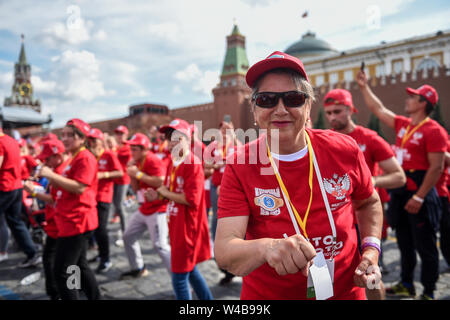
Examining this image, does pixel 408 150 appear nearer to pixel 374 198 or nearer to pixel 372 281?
pixel 374 198

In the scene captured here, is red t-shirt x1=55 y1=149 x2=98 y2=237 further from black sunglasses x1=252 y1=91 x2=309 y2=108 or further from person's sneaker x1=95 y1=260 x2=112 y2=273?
black sunglasses x1=252 y1=91 x2=309 y2=108

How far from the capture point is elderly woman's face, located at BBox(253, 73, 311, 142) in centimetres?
157

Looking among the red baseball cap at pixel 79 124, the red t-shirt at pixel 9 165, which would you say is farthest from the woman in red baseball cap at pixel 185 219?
the red t-shirt at pixel 9 165

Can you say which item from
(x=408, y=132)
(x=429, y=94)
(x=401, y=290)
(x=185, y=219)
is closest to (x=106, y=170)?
(x=185, y=219)

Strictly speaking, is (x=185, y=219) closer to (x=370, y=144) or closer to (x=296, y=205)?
(x=296, y=205)

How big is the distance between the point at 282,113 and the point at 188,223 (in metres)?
1.92

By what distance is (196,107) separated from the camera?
45.4 m

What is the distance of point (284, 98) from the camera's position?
157 centimetres

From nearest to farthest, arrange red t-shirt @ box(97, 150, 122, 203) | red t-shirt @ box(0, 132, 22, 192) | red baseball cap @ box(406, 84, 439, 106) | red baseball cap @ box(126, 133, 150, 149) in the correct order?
red baseball cap @ box(406, 84, 439, 106) → red baseball cap @ box(126, 133, 150, 149) → red t-shirt @ box(0, 132, 22, 192) → red t-shirt @ box(97, 150, 122, 203)

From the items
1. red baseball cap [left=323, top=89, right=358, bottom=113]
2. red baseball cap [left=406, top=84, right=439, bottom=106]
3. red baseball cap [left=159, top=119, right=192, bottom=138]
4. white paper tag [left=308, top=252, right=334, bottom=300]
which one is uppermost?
red baseball cap [left=406, top=84, right=439, bottom=106]

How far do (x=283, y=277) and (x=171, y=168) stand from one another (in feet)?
6.89

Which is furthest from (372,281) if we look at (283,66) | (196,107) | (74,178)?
(196,107)

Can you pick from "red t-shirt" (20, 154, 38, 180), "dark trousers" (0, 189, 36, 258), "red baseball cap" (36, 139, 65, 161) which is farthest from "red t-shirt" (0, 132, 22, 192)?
"red baseball cap" (36, 139, 65, 161)

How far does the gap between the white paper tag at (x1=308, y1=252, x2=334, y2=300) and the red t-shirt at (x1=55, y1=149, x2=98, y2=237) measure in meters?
2.41
